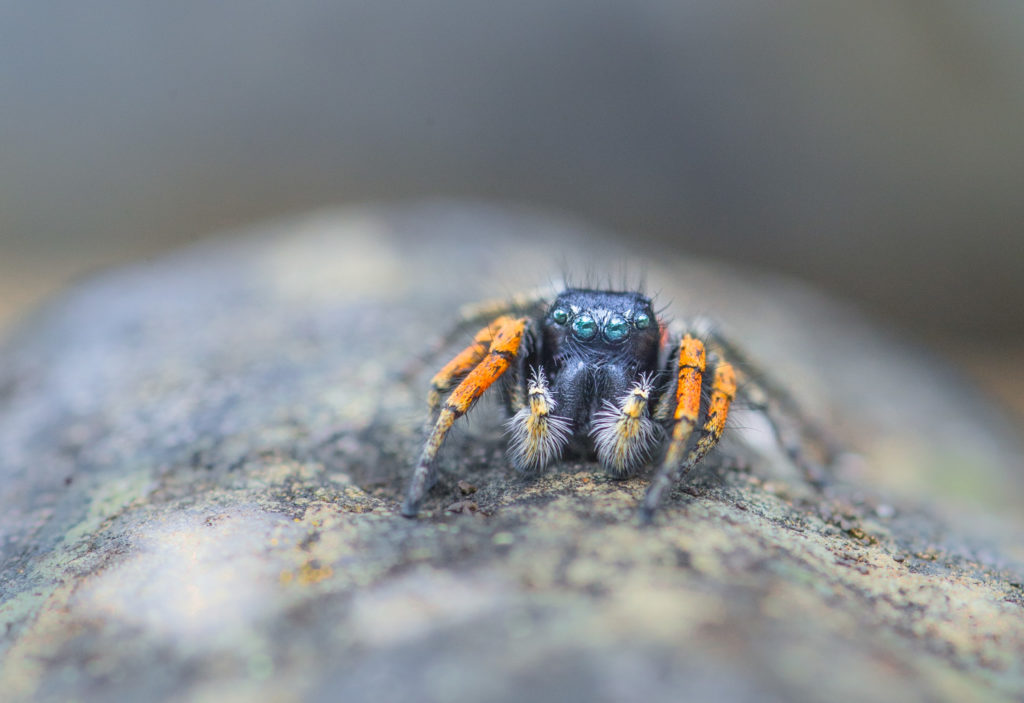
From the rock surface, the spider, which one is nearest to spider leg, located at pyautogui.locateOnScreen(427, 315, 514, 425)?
the spider

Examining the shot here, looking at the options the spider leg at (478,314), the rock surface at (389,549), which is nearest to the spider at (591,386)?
the rock surface at (389,549)

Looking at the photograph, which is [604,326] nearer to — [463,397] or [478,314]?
[463,397]

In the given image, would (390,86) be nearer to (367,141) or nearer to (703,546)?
(367,141)

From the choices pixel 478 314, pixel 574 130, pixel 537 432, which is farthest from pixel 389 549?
pixel 574 130

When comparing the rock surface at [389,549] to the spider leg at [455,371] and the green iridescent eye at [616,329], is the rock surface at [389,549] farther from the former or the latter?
the green iridescent eye at [616,329]

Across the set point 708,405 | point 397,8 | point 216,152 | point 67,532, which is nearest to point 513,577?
point 708,405
